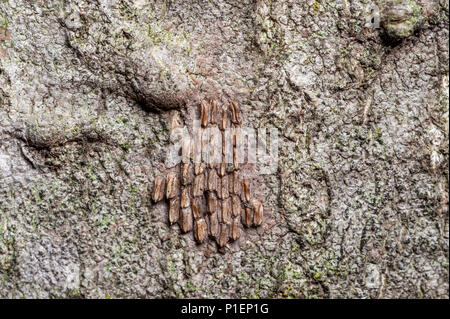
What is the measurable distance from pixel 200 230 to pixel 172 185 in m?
0.12

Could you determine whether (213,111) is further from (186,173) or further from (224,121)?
(186,173)

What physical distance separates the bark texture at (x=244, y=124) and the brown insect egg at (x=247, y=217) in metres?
0.02

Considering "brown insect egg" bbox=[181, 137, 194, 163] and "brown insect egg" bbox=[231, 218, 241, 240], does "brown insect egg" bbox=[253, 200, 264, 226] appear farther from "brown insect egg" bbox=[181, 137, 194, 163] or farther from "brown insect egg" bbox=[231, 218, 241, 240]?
"brown insect egg" bbox=[181, 137, 194, 163]

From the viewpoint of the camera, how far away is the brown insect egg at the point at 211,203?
1155mm

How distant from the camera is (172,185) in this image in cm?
116

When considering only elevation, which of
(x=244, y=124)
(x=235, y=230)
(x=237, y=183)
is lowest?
(x=235, y=230)

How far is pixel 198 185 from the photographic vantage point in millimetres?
1156

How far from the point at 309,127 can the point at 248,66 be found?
7.6 inches

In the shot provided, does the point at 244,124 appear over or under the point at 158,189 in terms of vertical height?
over

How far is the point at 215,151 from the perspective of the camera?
116cm

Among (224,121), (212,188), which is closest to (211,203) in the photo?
(212,188)

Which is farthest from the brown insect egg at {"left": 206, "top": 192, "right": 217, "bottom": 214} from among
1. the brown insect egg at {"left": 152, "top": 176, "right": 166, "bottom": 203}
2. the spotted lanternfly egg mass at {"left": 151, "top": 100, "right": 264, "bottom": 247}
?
the brown insect egg at {"left": 152, "top": 176, "right": 166, "bottom": 203}

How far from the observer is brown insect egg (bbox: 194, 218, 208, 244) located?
1.16 meters

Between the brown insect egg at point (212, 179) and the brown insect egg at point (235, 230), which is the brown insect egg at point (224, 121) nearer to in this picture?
the brown insect egg at point (212, 179)
